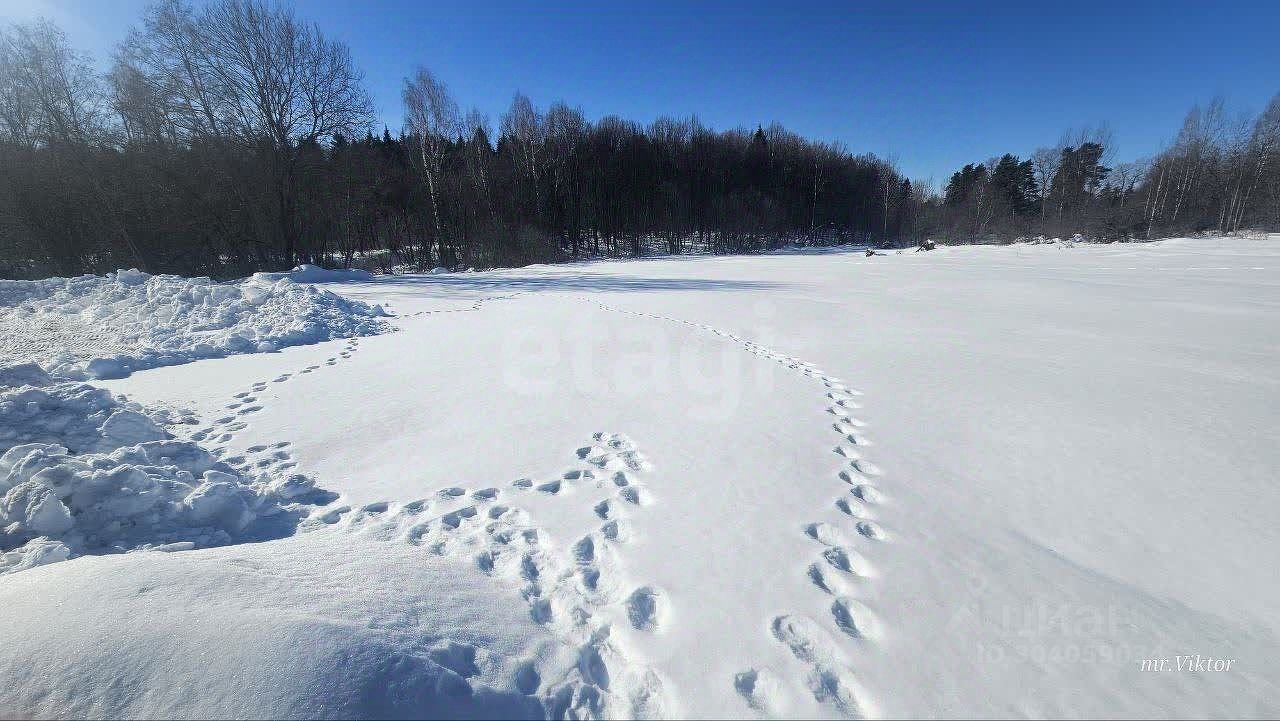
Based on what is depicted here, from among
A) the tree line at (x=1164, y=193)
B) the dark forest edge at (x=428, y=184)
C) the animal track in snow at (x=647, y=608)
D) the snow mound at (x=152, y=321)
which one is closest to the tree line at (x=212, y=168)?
the dark forest edge at (x=428, y=184)

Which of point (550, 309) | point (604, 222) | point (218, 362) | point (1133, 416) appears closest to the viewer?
point (1133, 416)

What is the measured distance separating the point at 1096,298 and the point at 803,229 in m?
39.6

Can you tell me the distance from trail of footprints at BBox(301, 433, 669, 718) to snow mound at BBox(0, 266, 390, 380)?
5027 millimetres

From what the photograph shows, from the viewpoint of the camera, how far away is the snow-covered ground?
1367 millimetres

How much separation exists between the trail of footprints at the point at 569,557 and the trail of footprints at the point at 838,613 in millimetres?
378

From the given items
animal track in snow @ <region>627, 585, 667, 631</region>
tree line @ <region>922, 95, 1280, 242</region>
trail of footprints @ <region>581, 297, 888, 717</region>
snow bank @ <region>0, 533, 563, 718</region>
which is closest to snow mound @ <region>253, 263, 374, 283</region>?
snow bank @ <region>0, 533, 563, 718</region>

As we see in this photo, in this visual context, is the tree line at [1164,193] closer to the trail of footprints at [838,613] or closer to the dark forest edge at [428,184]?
the dark forest edge at [428,184]

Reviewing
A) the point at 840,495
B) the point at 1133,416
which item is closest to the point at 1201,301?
the point at 1133,416

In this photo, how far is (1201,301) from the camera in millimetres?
8703

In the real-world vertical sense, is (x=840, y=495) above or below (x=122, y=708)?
below

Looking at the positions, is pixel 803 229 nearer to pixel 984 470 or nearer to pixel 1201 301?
pixel 1201 301

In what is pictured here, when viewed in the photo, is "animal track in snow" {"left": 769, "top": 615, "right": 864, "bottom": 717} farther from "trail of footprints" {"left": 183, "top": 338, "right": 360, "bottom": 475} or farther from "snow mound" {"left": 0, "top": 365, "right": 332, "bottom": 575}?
"trail of footprints" {"left": 183, "top": 338, "right": 360, "bottom": 475}

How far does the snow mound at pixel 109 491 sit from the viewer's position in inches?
83.5

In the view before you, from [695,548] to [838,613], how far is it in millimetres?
665
